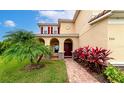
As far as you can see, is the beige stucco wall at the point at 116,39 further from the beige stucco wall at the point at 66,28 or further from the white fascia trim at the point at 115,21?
the beige stucco wall at the point at 66,28

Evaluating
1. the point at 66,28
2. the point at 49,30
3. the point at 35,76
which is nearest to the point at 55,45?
the point at 66,28

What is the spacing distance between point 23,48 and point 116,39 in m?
6.08

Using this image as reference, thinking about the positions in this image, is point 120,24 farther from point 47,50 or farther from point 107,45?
point 47,50

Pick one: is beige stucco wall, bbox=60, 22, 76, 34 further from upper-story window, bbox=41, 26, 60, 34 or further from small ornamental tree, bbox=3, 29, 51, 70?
small ornamental tree, bbox=3, 29, 51, 70

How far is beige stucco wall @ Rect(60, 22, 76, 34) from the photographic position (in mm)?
25438

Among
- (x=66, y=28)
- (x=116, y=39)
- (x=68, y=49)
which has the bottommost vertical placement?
(x=68, y=49)

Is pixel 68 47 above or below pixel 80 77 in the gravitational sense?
above

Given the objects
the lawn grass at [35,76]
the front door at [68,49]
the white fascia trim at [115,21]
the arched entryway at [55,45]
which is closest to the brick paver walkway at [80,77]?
the lawn grass at [35,76]

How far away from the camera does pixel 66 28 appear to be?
84.9 ft

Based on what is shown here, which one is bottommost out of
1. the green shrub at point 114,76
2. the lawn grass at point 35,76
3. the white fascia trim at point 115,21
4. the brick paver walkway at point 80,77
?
the lawn grass at point 35,76

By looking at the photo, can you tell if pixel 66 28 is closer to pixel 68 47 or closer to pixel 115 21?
pixel 68 47

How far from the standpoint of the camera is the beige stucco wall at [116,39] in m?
10.2
